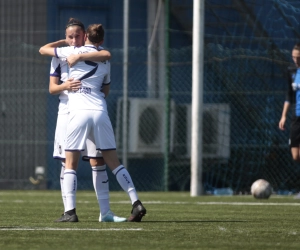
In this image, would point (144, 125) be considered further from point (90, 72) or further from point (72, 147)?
point (72, 147)

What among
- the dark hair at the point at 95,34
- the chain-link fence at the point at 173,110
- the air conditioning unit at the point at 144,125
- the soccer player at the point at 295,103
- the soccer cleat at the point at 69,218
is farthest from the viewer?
the air conditioning unit at the point at 144,125

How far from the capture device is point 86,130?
7.52 meters

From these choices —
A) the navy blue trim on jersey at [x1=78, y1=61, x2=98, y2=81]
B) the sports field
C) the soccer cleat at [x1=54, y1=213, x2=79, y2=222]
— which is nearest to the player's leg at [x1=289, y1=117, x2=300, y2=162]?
the sports field

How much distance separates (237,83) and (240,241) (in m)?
8.49

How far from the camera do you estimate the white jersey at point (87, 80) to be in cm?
760

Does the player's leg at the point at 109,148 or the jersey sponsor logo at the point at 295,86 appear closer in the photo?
the player's leg at the point at 109,148

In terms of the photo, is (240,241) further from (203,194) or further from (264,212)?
(203,194)

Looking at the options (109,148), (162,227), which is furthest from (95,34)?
(162,227)

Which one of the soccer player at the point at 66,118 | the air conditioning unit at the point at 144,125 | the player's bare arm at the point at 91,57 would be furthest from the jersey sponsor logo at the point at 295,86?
the player's bare arm at the point at 91,57

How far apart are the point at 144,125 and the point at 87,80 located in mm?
7569

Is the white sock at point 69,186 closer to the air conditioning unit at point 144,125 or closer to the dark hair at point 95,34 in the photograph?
the dark hair at point 95,34

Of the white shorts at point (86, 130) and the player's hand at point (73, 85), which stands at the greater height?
the player's hand at point (73, 85)

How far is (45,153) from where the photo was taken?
50.6 feet

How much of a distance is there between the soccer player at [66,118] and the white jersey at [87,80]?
64 millimetres
